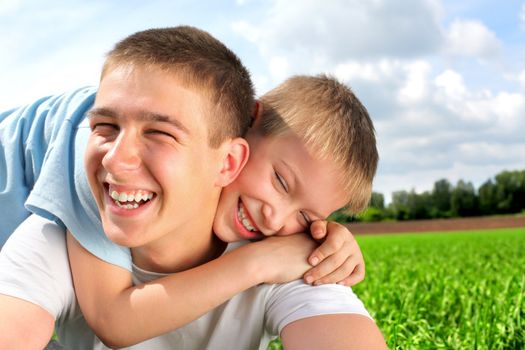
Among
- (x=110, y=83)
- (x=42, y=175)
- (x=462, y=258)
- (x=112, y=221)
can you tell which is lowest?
(x=462, y=258)

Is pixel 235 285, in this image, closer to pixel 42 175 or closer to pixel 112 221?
pixel 112 221

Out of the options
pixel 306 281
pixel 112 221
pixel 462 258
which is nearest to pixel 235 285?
pixel 306 281

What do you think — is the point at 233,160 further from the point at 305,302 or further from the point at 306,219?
the point at 305,302

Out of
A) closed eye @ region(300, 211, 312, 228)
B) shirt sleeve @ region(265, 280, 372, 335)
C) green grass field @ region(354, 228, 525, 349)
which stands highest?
closed eye @ region(300, 211, 312, 228)

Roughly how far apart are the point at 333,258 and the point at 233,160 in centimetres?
50

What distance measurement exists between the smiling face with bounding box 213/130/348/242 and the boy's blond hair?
0.04m

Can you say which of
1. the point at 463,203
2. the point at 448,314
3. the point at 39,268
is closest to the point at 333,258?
the point at 39,268

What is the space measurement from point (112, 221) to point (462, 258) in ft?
39.1

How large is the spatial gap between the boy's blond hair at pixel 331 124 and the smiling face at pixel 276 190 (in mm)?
44

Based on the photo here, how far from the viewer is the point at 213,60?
2.26 m

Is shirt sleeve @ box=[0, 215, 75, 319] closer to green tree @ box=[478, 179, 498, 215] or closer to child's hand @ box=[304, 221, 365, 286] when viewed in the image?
child's hand @ box=[304, 221, 365, 286]

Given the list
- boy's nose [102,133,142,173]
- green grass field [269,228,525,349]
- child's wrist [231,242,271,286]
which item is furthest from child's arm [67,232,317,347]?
green grass field [269,228,525,349]

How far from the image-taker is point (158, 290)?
7.17 feet

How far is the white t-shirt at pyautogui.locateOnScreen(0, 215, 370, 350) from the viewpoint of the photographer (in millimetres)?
2197
